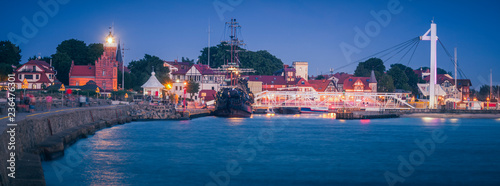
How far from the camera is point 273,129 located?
5047cm

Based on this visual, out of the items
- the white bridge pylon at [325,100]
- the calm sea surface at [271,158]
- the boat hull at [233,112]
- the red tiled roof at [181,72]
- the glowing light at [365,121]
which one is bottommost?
the calm sea surface at [271,158]

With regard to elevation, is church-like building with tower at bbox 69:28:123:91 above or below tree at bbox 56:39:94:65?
below

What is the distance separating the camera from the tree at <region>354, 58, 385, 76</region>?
136 m

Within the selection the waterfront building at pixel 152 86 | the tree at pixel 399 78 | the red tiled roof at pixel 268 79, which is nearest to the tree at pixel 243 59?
the red tiled roof at pixel 268 79

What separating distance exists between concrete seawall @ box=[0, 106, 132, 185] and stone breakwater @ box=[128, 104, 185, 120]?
48.5 ft

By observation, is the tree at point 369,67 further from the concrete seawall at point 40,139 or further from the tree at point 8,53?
the concrete seawall at point 40,139

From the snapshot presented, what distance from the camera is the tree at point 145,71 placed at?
315 feet

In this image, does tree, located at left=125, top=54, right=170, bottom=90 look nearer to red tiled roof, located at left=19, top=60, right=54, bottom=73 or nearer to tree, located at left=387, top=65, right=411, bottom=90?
red tiled roof, located at left=19, top=60, right=54, bottom=73

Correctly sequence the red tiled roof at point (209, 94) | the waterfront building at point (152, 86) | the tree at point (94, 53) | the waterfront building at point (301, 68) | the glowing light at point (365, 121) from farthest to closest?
the waterfront building at point (301, 68) → the tree at point (94, 53) → the red tiled roof at point (209, 94) → the waterfront building at point (152, 86) → the glowing light at point (365, 121)

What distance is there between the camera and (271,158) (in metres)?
29.7

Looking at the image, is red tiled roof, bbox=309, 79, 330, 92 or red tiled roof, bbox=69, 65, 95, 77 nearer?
red tiled roof, bbox=69, 65, 95, 77

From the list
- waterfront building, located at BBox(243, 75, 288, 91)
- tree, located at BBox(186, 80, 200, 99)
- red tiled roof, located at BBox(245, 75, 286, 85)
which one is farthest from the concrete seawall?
red tiled roof, located at BBox(245, 75, 286, 85)

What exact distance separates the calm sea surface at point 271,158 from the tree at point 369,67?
296ft

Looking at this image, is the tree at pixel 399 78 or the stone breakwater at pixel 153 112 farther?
the tree at pixel 399 78
